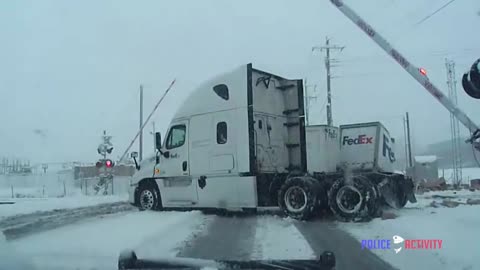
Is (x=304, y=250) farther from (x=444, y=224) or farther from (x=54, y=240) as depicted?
(x=54, y=240)

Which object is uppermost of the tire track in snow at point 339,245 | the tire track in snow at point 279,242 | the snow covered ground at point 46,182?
the snow covered ground at point 46,182

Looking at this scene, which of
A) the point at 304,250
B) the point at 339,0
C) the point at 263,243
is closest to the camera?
the point at 304,250

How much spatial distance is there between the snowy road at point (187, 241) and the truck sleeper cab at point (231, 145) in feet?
3.46

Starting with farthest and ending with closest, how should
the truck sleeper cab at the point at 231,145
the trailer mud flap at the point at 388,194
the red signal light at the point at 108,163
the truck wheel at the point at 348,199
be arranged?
1. the red signal light at the point at 108,163
2. the trailer mud flap at the point at 388,194
3. the truck sleeper cab at the point at 231,145
4. the truck wheel at the point at 348,199

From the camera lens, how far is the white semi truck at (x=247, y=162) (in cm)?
1390

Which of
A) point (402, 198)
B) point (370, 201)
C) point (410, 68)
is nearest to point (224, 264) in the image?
point (370, 201)

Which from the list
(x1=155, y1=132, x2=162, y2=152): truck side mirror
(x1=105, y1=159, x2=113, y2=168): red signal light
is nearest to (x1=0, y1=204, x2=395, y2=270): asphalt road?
(x1=155, y1=132, x2=162, y2=152): truck side mirror

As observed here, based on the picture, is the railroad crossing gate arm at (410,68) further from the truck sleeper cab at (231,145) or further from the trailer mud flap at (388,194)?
the truck sleeper cab at (231,145)

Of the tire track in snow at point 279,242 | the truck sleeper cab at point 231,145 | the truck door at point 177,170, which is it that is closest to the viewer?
the tire track in snow at point 279,242

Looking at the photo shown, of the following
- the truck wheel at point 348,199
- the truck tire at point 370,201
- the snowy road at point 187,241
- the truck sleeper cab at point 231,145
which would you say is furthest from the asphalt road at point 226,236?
the truck tire at point 370,201

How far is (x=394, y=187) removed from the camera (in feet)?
57.7

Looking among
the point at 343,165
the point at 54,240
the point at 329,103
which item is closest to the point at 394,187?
the point at 343,165

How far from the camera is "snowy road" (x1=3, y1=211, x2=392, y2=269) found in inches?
300

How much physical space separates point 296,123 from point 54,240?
8183 mm
